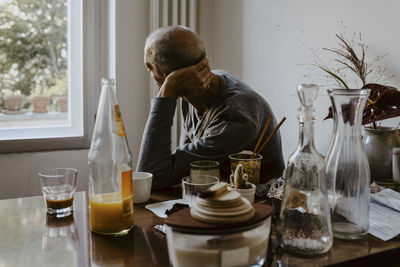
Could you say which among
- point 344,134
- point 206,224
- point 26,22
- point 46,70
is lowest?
point 206,224

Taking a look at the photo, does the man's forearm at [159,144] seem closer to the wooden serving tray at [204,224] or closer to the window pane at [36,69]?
the wooden serving tray at [204,224]

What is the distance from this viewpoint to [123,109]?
8.86 ft

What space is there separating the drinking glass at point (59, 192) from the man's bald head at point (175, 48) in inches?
25.5

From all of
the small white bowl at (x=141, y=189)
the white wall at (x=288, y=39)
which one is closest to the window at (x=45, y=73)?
the white wall at (x=288, y=39)

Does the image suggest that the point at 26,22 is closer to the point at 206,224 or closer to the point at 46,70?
the point at 46,70

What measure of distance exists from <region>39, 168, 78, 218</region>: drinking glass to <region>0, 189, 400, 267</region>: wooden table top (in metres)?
0.04

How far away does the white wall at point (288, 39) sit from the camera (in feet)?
5.48

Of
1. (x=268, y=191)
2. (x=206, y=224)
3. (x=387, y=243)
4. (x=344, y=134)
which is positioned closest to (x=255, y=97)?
(x=268, y=191)

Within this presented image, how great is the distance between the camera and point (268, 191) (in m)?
1.14

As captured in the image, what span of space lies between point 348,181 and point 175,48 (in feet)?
2.81

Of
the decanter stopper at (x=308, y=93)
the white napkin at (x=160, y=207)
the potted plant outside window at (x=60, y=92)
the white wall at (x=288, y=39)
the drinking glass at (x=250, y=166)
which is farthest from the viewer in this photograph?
the potted plant outside window at (x=60, y=92)

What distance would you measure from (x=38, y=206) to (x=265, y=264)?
0.68 meters

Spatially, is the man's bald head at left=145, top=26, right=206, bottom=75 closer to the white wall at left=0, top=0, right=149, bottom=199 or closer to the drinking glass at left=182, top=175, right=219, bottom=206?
the drinking glass at left=182, top=175, right=219, bottom=206

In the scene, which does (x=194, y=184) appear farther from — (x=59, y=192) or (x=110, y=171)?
(x=59, y=192)
